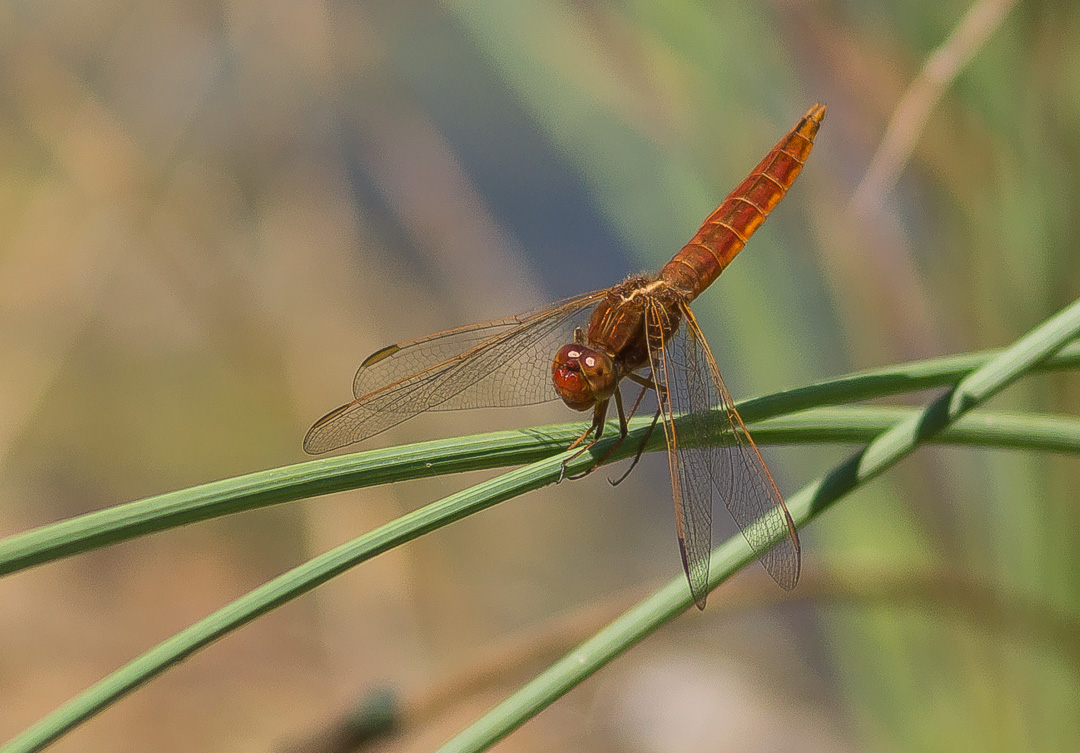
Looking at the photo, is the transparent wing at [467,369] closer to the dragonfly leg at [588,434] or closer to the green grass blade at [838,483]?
the dragonfly leg at [588,434]

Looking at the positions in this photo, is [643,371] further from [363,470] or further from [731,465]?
[363,470]

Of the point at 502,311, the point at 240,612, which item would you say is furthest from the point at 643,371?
the point at 502,311

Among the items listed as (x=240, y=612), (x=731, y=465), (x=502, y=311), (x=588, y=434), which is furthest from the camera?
(x=502, y=311)

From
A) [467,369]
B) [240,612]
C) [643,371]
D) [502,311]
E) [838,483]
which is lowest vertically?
[838,483]

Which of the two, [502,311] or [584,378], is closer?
[584,378]

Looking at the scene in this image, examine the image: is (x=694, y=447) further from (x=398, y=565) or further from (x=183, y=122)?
(x=183, y=122)

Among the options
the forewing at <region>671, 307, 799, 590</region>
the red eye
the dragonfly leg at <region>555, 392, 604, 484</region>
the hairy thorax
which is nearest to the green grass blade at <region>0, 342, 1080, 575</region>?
the dragonfly leg at <region>555, 392, 604, 484</region>

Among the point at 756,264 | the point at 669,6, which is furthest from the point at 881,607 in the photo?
the point at 669,6
